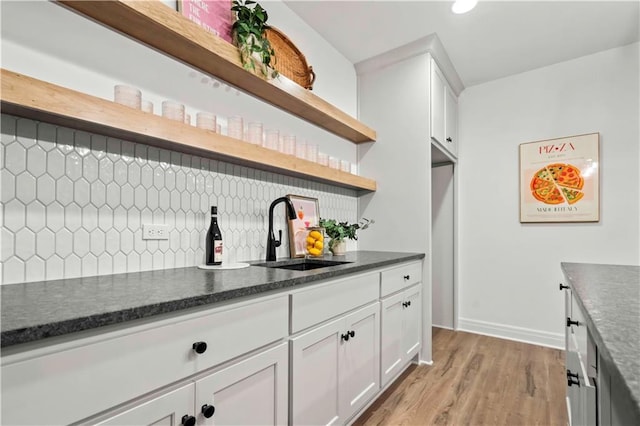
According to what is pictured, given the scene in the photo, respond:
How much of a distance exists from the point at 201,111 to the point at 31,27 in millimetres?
695

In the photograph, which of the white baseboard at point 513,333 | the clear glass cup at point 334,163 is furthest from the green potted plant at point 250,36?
the white baseboard at point 513,333

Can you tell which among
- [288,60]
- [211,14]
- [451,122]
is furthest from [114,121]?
[451,122]

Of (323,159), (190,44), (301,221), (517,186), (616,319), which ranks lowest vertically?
(616,319)

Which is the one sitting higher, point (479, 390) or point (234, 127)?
point (234, 127)

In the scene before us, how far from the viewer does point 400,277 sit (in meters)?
2.24

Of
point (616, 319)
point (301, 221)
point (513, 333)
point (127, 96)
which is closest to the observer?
point (616, 319)

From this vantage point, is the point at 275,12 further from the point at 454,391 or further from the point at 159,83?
the point at 454,391

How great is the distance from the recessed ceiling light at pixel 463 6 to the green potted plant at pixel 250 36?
1336mm

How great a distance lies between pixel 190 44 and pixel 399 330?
208 centimetres

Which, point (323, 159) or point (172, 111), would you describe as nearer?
point (172, 111)

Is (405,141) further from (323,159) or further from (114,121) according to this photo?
(114,121)

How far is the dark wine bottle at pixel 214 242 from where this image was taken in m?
1.65

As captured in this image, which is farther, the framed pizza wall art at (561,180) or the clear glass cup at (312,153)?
the framed pizza wall art at (561,180)

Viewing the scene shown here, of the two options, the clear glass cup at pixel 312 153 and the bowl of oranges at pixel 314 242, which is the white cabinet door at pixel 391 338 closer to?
the bowl of oranges at pixel 314 242
